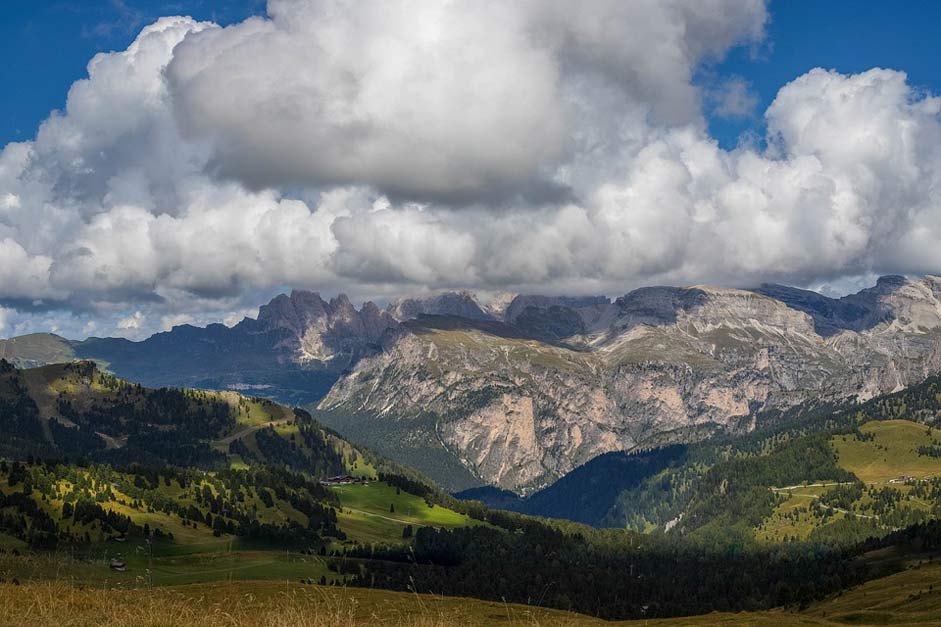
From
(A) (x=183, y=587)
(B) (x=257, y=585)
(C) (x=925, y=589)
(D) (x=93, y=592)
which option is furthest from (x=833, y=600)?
(D) (x=93, y=592)

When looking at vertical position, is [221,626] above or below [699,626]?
above

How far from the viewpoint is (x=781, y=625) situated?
90.8m

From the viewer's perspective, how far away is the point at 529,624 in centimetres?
2361

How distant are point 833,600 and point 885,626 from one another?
103 metres

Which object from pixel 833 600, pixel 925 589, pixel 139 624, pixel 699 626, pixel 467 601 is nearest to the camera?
pixel 139 624

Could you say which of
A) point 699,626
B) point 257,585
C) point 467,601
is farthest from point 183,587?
point 699,626

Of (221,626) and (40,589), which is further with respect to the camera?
(40,589)

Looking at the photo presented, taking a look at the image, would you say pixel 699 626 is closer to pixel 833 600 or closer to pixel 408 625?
pixel 408 625

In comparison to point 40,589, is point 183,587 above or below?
below

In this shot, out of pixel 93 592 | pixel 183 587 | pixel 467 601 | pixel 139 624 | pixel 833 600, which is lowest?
pixel 833 600

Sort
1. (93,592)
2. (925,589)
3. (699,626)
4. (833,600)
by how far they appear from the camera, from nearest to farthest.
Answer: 1. (93,592)
2. (699,626)
3. (925,589)
4. (833,600)

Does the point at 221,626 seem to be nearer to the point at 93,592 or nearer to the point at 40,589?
the point at 40,589

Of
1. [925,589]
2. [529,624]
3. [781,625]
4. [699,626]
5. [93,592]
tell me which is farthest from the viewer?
[925,589]

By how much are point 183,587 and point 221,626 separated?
80311mm
